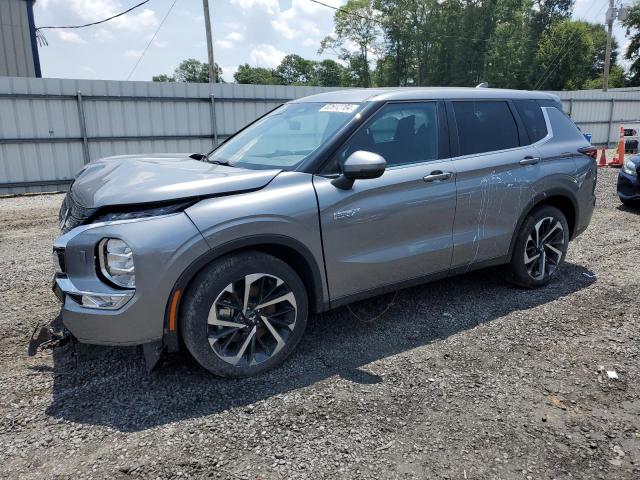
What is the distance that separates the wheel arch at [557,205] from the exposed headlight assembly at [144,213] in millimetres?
2978

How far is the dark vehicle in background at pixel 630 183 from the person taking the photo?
331 inches

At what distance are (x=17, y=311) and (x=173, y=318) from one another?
212 centimetres

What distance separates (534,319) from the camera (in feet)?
13.6

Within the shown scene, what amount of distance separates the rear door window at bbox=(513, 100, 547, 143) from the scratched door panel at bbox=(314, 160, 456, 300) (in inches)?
48.0

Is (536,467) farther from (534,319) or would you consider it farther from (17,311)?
(17,311)

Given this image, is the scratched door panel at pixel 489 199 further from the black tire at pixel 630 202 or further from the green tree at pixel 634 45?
the green tree at pixel 634 45

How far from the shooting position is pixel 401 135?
12.7 ft

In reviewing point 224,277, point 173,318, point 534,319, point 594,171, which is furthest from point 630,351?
point 173,318

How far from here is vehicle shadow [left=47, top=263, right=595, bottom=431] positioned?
288cm

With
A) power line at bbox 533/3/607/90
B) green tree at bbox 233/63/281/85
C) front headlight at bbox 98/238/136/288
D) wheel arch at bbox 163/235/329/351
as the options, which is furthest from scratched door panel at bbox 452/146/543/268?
green tree at bbox 233/63/281/85

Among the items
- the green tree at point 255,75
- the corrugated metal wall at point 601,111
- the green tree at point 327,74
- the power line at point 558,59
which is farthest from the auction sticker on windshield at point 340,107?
the green tree at point 255,75

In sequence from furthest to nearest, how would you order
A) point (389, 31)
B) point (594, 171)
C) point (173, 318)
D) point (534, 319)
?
1. point (389, 31)
2. point (594, 171)
3. point (534, 319)
4. point (173, 318)

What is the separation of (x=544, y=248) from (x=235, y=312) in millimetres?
3175

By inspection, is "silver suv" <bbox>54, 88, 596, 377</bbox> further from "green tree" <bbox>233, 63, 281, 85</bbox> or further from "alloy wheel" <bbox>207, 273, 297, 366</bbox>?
"green tree" <bbox>233, 63, 281, 85</bbox>
